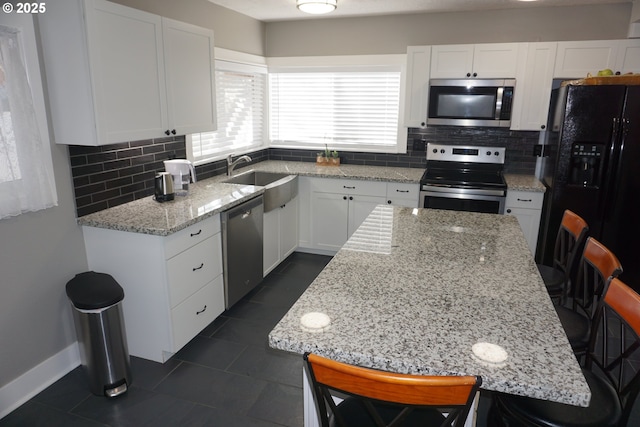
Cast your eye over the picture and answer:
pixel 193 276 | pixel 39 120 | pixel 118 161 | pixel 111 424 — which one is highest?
pixel 39 120

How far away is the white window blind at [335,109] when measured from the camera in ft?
15.0

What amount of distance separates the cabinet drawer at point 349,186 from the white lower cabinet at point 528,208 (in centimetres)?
114

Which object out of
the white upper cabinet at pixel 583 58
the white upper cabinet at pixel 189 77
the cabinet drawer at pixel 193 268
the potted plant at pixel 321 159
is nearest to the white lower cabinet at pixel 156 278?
the cabinet drawer at pixel 193 268

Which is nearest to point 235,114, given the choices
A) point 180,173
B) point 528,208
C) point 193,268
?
point 180,173

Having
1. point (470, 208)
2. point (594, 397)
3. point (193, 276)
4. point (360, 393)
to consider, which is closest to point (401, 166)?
point (470, 208)

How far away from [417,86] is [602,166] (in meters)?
1.71

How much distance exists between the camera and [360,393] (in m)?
1.07

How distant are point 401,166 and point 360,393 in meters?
3.77

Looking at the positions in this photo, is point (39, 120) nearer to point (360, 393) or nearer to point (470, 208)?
point (360, 393)

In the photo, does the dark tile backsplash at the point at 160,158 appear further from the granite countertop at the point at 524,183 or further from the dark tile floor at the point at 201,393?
the dark tile floor at the point at 201,393

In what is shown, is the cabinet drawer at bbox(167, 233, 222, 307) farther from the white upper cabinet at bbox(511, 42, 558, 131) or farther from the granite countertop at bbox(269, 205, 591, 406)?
the white upper cabinet at bbox(511, 42, 558, 131)

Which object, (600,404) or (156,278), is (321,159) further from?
(600,404)

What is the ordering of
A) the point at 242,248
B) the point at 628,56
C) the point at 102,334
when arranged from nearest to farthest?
1. the point at 102,334
2. the point at 242,248
3. the point at 628,56

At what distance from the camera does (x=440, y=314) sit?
145 centimetres
